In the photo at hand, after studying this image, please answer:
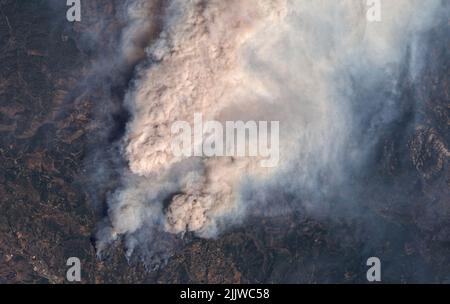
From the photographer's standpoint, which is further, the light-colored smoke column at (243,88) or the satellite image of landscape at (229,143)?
the satellite image of landscape at (229,143)

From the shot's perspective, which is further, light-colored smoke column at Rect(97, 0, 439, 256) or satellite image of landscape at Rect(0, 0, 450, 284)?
satellite image of landscape at Rect(0, 0, 450, 284)

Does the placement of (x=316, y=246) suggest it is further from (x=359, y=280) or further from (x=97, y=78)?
(x=97, y=78)

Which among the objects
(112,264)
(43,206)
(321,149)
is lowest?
(112,264)

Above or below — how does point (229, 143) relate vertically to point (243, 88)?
below
